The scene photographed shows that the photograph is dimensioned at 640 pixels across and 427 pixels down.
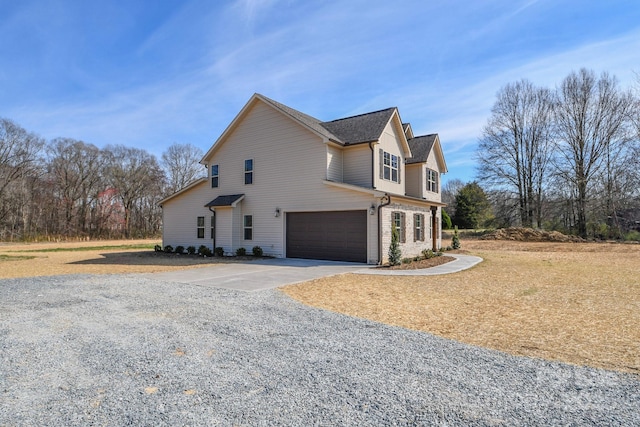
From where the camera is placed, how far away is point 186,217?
20.4 m

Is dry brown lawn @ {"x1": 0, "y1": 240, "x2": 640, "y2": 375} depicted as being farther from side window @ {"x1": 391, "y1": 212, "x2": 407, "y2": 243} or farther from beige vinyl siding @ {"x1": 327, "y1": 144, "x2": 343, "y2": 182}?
beige vinyl siding @ {"x1": 327, "y1": 144, "x2": 343, "y2": 182}

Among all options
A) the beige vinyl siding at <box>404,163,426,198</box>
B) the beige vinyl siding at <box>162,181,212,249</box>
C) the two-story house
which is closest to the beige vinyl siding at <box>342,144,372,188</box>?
the two-story house

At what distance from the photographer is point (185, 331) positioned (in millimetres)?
5160

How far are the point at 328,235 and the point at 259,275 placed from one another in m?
5.15

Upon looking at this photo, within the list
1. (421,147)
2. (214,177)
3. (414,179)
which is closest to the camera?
(214,177)

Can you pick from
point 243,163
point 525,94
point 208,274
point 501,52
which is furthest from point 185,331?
point 525,94

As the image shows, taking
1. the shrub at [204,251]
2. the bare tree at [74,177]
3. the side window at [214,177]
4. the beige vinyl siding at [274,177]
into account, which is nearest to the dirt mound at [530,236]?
the beige vinyl siding at [274,177]

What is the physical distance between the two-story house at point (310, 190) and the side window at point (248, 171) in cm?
5

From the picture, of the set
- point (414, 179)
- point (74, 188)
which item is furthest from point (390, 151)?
point (74, 188)

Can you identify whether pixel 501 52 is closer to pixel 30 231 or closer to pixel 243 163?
pixel 243 163

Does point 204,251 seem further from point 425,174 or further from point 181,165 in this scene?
point 181,165

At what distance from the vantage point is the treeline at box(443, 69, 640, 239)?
2836 cm

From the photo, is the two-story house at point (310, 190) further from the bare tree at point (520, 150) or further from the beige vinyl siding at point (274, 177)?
the bare tree at point (520, 150)

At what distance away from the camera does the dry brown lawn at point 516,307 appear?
15.0 feet
